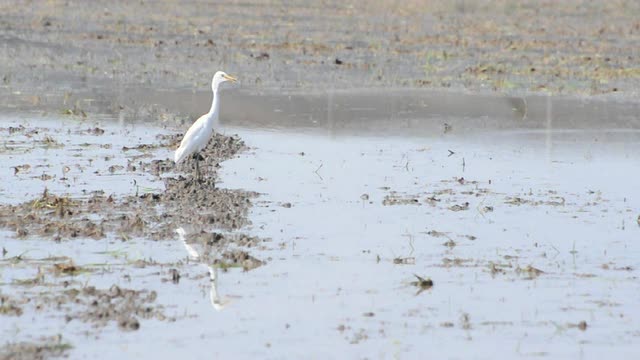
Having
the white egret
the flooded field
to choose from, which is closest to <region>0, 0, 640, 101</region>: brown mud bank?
the flooded field

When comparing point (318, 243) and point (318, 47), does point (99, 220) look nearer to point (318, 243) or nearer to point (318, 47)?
point (318, 243)

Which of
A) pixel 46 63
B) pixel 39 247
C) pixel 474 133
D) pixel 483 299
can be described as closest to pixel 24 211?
pixel 39 247

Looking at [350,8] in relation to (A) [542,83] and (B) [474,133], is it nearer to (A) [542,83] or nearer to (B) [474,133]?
(A) [542,83]

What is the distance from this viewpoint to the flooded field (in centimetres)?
951

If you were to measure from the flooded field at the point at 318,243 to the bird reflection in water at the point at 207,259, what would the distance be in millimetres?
24

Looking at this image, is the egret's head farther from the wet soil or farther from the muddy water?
the wet soil

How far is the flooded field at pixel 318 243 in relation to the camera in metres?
9.51

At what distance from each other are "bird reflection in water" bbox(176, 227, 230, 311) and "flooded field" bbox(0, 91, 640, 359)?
0.02 metres

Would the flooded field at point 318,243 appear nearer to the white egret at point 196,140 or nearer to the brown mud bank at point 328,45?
the white egret at point 196,140

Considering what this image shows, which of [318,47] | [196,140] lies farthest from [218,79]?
[318,47]

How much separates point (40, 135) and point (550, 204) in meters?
7.40

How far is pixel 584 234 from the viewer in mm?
13180

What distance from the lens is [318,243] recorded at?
12.4m

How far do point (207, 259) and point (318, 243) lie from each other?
1.34 metres
